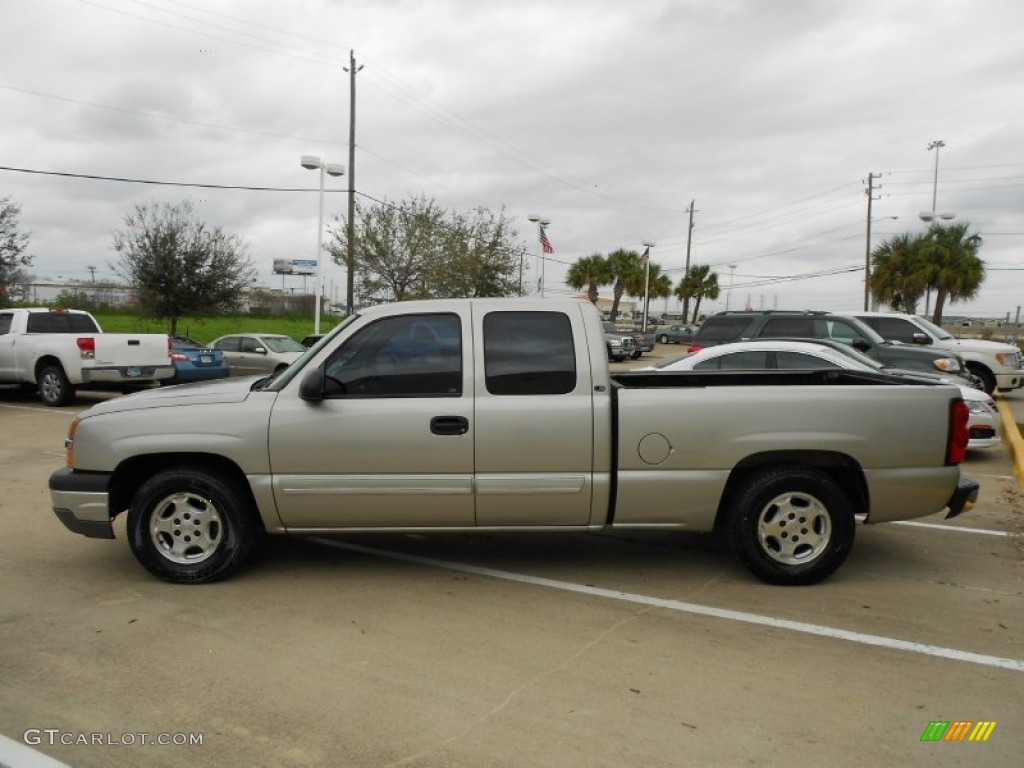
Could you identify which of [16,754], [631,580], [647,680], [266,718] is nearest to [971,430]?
[631,580]

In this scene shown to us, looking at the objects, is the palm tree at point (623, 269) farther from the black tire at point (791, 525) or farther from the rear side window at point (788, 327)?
the black tire at point (791, 525)

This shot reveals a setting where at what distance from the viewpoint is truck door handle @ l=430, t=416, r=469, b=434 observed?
4754mm

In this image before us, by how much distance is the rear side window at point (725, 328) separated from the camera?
543 inches

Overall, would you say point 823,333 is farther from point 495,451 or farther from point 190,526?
point 190,526

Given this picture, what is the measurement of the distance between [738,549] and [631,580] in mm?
718

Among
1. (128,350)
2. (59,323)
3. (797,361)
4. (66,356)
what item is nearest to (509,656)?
(797,361)

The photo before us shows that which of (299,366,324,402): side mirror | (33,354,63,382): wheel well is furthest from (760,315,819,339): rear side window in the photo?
(33,354,63,382): wheel well

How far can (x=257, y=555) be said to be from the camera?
18.7 feet

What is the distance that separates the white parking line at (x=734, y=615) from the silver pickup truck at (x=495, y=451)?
16.5 inches

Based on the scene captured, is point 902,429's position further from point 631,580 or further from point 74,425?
point 74,425

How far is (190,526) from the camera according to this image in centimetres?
499

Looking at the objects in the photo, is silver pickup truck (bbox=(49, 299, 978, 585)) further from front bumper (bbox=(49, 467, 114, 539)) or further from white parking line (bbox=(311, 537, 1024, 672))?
white parking line (bbox=(311, 537, 1024, 672))

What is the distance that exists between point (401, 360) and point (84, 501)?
6.97 feet

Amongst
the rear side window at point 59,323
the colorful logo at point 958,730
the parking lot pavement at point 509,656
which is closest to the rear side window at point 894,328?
the parking lot pavement at point 509,656
